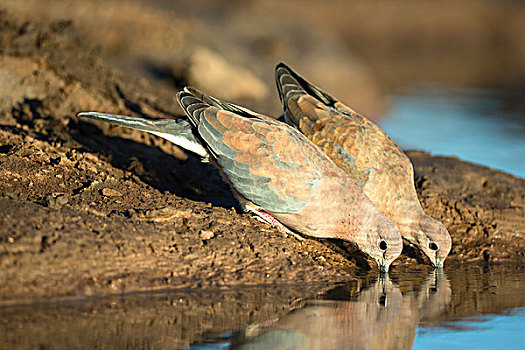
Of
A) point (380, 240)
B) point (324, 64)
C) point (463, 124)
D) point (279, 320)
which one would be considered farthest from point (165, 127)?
point (324, 64)

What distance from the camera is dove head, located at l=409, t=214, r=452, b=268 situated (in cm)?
674

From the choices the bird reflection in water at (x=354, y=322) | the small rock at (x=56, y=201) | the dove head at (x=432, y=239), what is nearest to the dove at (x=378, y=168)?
the dove head at (x=432, y=239)

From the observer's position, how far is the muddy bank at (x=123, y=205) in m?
5.02

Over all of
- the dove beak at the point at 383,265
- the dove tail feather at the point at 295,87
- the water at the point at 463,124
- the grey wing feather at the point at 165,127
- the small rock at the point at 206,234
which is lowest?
the dove beak at the point at 383,265

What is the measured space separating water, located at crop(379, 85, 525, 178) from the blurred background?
21 mm

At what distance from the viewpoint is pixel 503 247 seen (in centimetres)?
743

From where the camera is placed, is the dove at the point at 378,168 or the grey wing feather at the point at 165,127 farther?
the dove at the point at 378,168

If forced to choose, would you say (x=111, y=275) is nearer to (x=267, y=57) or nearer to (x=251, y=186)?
(x=251, y=186)

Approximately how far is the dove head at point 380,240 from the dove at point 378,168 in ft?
1.70

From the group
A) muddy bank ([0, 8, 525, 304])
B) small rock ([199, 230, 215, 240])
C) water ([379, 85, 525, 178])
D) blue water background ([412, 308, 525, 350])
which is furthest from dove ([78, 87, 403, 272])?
water ([379, 85, 525, 178])

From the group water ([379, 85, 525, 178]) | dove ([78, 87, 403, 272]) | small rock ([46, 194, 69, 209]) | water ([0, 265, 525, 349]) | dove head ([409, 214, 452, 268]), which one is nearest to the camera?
water ([0, 265, 525, 349])

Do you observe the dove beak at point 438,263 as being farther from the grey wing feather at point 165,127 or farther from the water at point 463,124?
the water at point 463,124

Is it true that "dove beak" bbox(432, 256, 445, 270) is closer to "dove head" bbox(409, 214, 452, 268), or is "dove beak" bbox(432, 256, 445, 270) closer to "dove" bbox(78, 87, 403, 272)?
"dove head" bbox(409, 214, 452, 268)

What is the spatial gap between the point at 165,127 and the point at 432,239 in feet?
9.24
